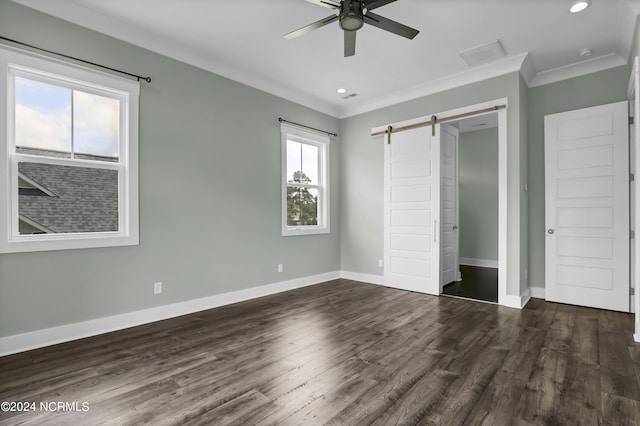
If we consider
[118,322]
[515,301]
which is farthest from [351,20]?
[515,301]

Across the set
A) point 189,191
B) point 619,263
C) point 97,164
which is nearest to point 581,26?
point 619,263

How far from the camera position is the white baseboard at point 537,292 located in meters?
4.31

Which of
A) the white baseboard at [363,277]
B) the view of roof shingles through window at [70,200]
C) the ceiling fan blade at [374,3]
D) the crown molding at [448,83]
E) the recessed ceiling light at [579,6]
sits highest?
the recessed ceiling light at [579,6]

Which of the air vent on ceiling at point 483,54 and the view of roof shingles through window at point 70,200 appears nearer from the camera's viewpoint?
the view of roof shingles through window at point 70,200

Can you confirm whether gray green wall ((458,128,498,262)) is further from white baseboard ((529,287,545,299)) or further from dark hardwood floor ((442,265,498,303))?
white baseboard ((529,287,545,299))

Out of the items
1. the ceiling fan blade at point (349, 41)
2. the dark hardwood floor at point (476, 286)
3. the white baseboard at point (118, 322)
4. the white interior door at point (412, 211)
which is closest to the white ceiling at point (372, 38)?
the ceiling fan blade at point (349, 41)

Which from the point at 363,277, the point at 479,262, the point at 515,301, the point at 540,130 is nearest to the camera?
the point at 515,301

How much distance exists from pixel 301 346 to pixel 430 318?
5.16ft

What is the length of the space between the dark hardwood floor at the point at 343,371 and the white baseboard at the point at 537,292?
63 centimetres

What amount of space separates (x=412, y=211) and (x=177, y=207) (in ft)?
10.7

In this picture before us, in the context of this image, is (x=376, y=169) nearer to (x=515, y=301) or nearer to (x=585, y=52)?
(x=515, y=301)

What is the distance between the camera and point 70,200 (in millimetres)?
2979

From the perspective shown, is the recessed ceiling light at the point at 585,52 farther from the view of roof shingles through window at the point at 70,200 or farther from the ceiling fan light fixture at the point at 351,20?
the view of roof shingles through window at the point at 70,200

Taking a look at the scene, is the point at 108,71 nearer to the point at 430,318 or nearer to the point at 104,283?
the point at 104,283
